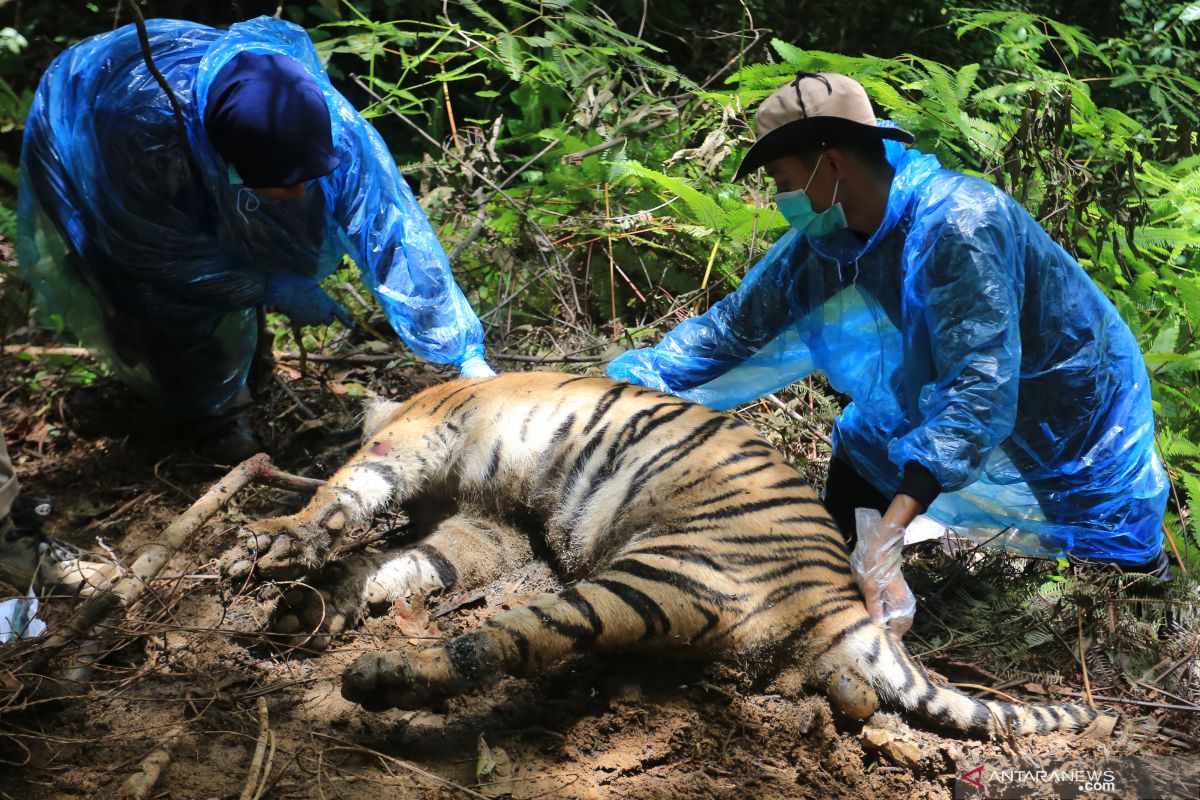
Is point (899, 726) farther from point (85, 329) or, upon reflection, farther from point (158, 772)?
point (85, 329)

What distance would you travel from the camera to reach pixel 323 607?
2920mm

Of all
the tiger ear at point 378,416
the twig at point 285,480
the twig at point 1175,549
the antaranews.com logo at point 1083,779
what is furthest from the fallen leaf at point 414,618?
the twig at point 1175,549

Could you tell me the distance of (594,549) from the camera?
318cm

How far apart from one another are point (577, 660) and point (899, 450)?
114 cm

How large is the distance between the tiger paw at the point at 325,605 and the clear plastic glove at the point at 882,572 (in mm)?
1641

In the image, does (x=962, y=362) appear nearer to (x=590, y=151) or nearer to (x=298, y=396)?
(x=590, y=151)

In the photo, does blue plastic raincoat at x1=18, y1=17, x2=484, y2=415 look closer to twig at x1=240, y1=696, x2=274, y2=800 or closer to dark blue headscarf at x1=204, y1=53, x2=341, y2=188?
dark blue headscarf at x1=204, y1=53, x2=341, y2=188

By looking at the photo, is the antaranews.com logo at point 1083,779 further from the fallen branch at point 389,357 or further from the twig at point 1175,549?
the fallen branch at point 389,357

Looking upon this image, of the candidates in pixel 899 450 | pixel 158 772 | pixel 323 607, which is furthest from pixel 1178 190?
pixel 158 772

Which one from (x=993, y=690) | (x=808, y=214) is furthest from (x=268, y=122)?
(x=993, y=690)

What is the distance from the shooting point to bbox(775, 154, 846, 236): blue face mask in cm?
304

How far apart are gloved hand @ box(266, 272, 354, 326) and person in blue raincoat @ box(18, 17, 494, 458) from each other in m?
0.02

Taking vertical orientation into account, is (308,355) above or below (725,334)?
below

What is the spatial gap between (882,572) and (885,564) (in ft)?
0.10
